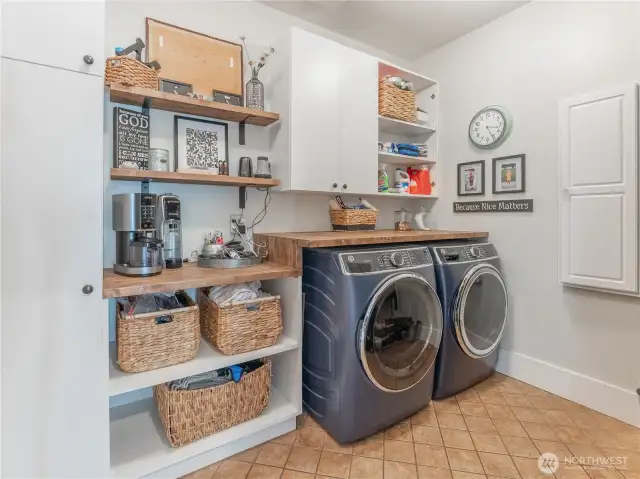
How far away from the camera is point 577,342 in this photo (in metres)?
1.95

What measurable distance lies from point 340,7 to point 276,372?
2.37 meters

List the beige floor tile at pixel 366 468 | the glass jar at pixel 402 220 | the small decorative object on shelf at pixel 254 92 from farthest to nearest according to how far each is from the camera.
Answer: the glass jar at pixel 402 220 < the small decorative object on shelf at pixel 254 92 < the beige floor tile at pixel 366 468

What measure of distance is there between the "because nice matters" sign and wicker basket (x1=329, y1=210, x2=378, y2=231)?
73cm

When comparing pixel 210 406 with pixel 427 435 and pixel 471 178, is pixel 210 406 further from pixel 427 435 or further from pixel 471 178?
pixel 471 178

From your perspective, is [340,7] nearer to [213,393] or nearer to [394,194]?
[394,194]

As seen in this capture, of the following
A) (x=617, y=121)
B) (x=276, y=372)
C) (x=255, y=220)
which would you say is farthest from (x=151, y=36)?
(x=617, y=121)

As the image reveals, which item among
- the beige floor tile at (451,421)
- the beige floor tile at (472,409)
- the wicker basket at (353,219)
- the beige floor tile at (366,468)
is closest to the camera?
the beige floor tile at (366,468)

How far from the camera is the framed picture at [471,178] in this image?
7.82 ft

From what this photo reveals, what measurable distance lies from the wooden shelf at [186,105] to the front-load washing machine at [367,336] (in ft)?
2.79

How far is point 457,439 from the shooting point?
1.60 meters

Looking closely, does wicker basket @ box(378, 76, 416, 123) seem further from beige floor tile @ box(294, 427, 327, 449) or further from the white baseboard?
beige floor tile @ box(294, 427, 327, 449)

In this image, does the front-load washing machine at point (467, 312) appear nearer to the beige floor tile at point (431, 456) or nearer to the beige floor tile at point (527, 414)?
the beige floor tile at point (527, 414)

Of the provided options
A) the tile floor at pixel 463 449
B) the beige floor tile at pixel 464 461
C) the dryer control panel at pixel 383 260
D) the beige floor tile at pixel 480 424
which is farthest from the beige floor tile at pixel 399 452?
the dryer control panel at pixel 383 260

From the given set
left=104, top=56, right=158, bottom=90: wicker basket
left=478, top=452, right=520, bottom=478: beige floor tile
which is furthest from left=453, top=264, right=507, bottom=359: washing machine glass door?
left=104, top=56, right=158, bottom=90: wicker basket
